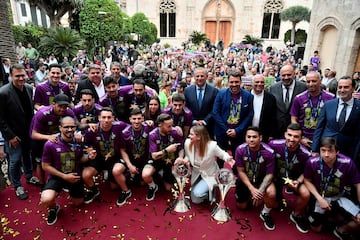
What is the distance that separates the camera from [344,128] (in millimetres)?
3645

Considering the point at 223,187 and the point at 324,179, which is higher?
the point at 324,179

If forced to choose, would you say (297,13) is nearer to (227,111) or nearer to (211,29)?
(211,29)

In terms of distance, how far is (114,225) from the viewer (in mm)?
3551

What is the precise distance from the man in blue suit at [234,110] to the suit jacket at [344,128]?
1121mm

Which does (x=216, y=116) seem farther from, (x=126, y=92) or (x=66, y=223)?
(x=66, y=223)

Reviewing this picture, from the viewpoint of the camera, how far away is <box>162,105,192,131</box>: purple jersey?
4484 mm

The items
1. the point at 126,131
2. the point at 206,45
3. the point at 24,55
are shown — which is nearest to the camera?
the point at 126,131

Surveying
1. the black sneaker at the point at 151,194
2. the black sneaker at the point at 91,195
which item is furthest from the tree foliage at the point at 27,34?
the black sneaker at the point at 151,194

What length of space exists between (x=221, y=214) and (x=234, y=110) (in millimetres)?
1716

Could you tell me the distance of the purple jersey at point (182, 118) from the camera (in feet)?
14.7

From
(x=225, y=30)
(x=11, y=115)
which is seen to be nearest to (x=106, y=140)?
(x=11, y=115)

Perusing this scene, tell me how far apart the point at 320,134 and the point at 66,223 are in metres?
3.94

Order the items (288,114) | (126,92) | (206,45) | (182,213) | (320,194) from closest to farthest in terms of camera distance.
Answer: (320,194)
(182,213)
(288,114)
(126,92)
(206,45)

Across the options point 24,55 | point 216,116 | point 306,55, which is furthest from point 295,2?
point 216,116
